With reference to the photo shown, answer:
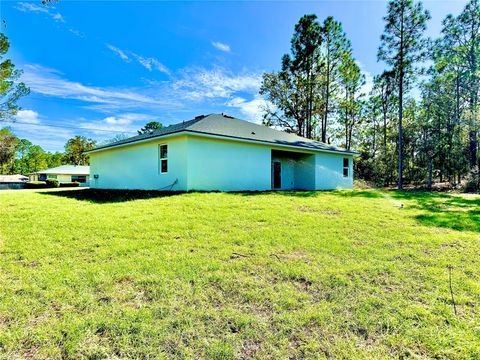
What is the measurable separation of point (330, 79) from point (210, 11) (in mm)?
16573

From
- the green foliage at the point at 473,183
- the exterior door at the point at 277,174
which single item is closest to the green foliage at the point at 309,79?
the exterior door at the point at 277,174

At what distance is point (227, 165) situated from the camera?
39.8 ft

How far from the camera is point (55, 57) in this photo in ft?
53.8

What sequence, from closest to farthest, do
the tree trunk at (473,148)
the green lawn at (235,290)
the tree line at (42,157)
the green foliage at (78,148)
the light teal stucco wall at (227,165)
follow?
1. the green lawn at (235,290)
2. the light teal stucco wall at (227,165)
3. the tree trunk at (473,148)
4. the green foliage at (78,148)
5. the tree line at (42,157)

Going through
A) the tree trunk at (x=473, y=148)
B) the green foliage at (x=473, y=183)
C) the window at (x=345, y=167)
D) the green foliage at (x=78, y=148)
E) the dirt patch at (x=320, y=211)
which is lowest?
the dirt patch at (x=320, y=211)

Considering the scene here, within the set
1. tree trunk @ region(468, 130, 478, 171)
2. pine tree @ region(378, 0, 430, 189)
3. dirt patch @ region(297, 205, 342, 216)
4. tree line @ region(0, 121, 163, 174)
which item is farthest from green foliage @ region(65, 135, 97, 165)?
tree trunk @ region(468, 130, 478, 171)

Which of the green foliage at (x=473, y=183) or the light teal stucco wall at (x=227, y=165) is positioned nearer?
the light teal stucco wall at (x=227, y=165)

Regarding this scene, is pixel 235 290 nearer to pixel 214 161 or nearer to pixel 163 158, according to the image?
pixel 214 161

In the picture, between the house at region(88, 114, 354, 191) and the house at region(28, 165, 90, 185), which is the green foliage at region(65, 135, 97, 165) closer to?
the house at region(28, 165, 90, 185)

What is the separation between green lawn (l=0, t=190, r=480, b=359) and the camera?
7.56ft

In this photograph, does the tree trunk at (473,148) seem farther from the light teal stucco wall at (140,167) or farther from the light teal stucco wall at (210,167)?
the light teal stucco wall at (140,167)

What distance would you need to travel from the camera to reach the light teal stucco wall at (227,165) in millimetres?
11078

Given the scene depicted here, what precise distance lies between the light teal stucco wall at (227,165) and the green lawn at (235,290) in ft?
17.9

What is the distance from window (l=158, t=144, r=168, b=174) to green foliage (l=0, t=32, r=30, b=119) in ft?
40.6
